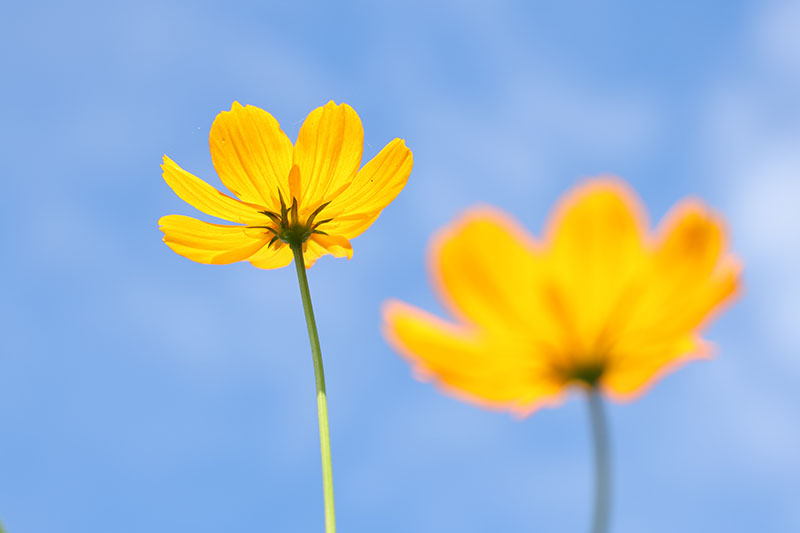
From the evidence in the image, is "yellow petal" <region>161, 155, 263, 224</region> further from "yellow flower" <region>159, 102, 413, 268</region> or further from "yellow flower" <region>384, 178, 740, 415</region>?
"yellow flower" <region>384, 178, 740, 415</region>

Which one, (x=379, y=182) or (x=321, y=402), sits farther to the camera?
(x=379, y=182)

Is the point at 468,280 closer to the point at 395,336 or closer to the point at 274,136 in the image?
the point at 395,336

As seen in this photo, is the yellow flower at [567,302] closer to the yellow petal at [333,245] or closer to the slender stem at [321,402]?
the slender stem at [321,402]

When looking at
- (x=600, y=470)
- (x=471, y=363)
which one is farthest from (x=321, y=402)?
(x=600, y=470)

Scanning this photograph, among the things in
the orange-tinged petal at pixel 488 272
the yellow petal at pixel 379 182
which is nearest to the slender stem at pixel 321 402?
the yellow petal at pixel 379 182

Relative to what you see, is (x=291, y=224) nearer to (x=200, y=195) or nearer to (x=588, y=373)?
(x=200, y=195)

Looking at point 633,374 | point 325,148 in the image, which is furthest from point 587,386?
point 325,148
